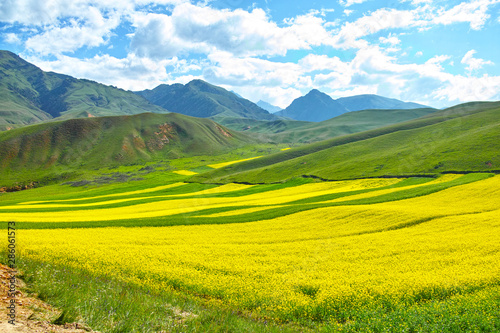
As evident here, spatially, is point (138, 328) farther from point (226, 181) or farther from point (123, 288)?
point (226, 181)

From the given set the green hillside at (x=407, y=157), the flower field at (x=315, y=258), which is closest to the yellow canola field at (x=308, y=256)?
the flower field at (x=315, y=258)

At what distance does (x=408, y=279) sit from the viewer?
15711 mm

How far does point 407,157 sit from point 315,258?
70.5 m

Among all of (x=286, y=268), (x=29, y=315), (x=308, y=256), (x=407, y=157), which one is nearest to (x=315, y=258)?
(x=308, y=256)

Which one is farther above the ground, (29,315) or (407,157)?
(407,157)

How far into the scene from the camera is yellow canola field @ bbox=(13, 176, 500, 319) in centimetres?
1476

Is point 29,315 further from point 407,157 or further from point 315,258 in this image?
point 407,157

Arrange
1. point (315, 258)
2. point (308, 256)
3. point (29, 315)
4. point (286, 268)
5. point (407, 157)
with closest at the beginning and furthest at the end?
point (29, 315) < point (286, 268) < point (315, 258) < point (308, 256) < point (407, 157)

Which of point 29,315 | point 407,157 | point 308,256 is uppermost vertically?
point 407,157

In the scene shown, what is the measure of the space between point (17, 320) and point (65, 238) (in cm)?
1776

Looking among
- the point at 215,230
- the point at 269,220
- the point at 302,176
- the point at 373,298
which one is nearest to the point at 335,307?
the point at 373,298

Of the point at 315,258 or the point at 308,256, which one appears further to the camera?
the point at 308,256

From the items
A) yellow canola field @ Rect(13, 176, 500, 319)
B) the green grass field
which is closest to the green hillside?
the green grass field

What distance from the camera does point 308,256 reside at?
2058 cm
